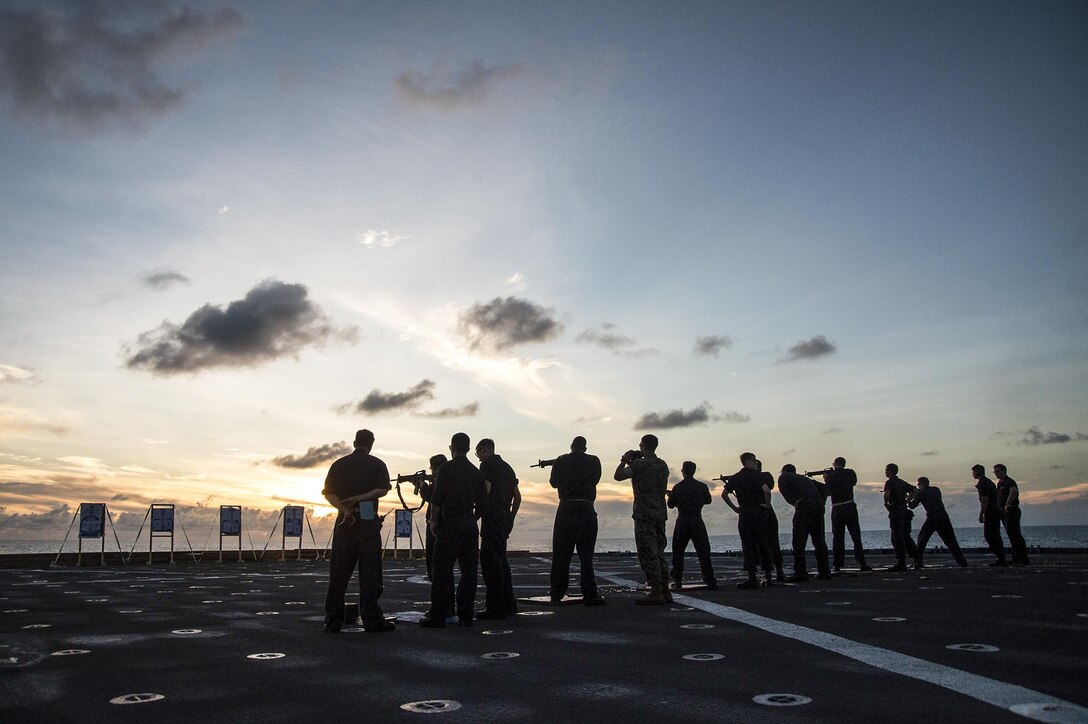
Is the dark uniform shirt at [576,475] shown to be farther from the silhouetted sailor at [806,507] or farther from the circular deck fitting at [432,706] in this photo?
the circular deck fitting at [432,706]

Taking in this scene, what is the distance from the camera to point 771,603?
10.1 metres

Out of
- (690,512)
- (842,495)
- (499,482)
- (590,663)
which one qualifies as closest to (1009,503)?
(842,495)

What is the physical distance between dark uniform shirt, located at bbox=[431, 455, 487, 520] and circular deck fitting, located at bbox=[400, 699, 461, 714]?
15.5ft

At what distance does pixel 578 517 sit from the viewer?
11.5 metres

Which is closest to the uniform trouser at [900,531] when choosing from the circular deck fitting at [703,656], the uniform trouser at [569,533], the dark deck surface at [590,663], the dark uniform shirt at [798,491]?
the dark uniform shirt at [798,491]

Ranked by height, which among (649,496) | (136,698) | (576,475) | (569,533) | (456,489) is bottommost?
(136,698)

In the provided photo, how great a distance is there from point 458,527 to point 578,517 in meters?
2.61

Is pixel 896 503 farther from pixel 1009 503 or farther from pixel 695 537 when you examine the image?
pixel 695 537

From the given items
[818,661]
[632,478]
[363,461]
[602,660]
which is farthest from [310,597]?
[818,661]

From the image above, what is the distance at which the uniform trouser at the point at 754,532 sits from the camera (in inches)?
520

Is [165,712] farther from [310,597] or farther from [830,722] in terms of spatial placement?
[310,597]

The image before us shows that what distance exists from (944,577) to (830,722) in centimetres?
1206

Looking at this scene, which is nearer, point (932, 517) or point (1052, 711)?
point (1052, 711)

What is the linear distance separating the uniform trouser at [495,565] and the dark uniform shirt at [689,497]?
4039 millimetres
